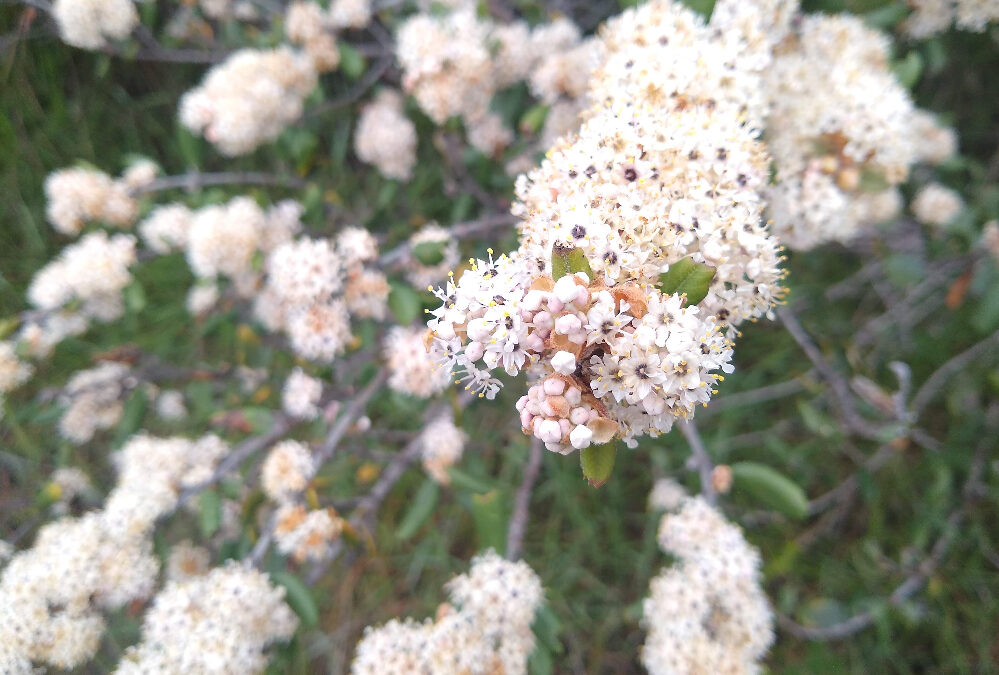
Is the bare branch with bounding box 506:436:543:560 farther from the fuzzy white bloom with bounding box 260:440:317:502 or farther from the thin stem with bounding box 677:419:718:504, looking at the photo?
the fuzzy white bloom with bounding box 260:440:317:502

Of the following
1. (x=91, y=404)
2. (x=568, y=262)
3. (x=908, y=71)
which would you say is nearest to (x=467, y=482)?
(x=568, y=262)

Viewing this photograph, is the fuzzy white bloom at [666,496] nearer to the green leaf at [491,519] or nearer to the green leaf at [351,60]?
the green leaf at [491,519]

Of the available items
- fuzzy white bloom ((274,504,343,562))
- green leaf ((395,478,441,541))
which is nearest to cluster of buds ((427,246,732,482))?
fuzzy white bloom ((274,504,343,562))

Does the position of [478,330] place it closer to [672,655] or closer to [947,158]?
[672,655]

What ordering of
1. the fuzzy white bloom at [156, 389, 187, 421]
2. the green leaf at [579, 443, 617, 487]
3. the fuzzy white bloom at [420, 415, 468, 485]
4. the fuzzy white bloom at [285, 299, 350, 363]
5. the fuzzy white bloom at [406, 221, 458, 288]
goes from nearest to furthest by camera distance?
the green leaf at [579, 443, 617, 487], the fuzzy white bloom at [285, 299, 350, 363], the fuzzy white bloom at [406, 221, 458, 288], the fuzzy white bloom at [420, 415, 468, 485], the fuzzy white bloom at [156, 389, 187, 421]

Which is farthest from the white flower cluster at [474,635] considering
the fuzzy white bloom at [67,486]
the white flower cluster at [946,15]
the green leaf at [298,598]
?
the white flower cluster at [946,15]
